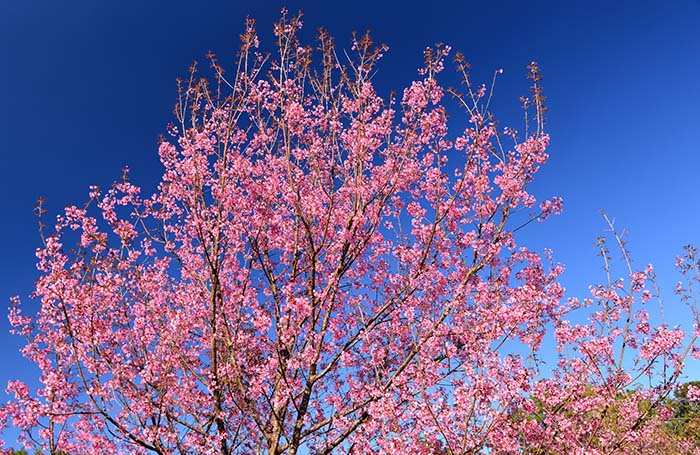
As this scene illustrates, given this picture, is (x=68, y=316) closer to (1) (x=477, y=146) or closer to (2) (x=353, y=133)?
(2) (x=353, y=133)

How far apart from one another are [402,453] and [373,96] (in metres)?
7.69

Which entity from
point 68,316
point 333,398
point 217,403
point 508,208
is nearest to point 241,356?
point 217,403

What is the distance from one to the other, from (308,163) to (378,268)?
3.03m

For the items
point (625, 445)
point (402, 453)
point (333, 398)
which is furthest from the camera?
point (333, 398)

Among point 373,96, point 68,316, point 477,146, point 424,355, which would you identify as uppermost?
point 373,96

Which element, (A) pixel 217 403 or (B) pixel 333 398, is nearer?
(A) pixel 217 403

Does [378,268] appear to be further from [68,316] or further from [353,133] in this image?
[68,316]

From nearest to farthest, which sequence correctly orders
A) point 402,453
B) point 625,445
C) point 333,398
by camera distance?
point 402,453
point 625,445
point 333,398

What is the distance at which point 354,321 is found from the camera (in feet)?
35.9

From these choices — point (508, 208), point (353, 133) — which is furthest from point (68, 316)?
point (508, 208)

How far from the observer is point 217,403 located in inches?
382

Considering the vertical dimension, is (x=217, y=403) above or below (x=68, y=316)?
below

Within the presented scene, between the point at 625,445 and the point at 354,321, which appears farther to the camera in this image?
the point at 354,321

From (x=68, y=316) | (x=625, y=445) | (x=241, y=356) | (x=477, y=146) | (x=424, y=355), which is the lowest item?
(x=625, y=445)
